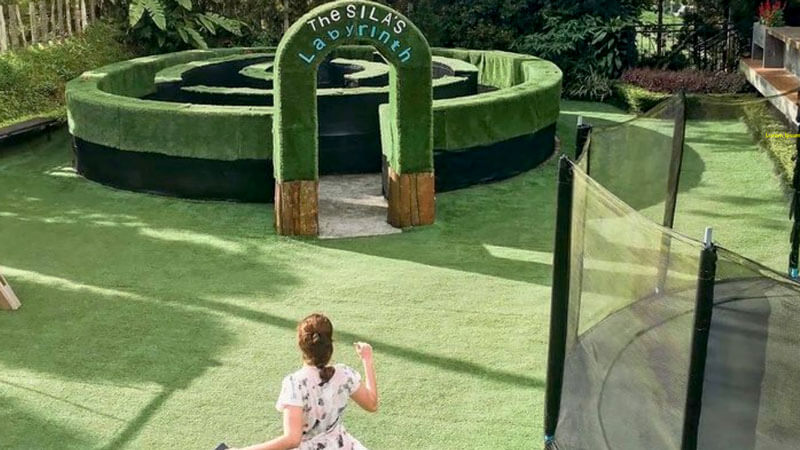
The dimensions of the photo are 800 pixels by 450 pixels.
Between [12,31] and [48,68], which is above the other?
[12,31]

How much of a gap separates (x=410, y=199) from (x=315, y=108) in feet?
5.14

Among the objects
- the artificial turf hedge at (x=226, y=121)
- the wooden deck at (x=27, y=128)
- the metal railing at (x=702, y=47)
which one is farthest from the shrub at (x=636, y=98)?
the wooden deck at (x=27, y=128)

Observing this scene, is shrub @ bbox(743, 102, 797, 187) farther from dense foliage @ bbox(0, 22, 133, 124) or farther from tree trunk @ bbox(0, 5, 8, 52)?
tree trunk @ bbox(0, 5, 8, 52)

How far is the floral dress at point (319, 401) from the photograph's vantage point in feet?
15.1

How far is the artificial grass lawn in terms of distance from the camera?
7.00 m

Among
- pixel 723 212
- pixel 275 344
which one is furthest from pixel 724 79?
pixel 275 344

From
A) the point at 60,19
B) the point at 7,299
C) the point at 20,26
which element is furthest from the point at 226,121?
the point at 60,19

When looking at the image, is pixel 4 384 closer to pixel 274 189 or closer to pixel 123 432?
pixel 123 432

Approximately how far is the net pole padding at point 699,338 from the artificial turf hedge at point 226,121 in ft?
28.2

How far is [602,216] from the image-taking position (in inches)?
224

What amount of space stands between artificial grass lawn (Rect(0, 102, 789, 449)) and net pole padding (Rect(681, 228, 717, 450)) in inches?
81.9

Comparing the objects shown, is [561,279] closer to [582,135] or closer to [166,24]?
[582,135]

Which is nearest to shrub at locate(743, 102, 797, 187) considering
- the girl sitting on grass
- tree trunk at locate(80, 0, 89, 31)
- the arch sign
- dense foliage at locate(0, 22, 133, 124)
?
the arch sign

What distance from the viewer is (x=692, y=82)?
20.3 m
